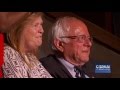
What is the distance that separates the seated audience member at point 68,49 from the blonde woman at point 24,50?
11 centimetres

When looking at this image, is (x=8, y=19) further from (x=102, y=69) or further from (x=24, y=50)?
(x=102, y=69)

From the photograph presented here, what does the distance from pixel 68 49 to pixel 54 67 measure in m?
0.26

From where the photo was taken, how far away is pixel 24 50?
3293 millimetres

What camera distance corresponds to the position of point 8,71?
3252mm

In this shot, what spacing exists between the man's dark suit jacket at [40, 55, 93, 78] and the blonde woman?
5 centimetres

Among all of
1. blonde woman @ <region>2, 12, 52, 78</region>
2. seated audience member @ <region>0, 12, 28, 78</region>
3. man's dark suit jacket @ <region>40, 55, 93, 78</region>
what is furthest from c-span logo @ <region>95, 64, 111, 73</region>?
seated audience member @ <region>0, 12, 28, 78</region>

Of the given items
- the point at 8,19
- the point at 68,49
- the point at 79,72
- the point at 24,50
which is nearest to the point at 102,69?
the point at 79,72

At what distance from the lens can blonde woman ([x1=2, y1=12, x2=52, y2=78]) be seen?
10.7 ft

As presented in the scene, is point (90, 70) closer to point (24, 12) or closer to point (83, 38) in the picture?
point (83, 38)

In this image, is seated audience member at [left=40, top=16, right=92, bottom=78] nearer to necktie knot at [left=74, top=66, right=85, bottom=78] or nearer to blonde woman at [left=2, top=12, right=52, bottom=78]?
necktie knot at [left=74, top=66, right=85, bottom=78]

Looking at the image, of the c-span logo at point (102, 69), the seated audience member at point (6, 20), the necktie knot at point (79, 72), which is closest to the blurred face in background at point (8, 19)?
the seated audience member at point (6, 20)

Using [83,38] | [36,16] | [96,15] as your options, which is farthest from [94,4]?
[36,16]

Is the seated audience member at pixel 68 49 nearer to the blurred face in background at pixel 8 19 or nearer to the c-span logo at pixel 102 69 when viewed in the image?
the c-span logo at pixel 102 69

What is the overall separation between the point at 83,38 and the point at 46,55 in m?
0.46
